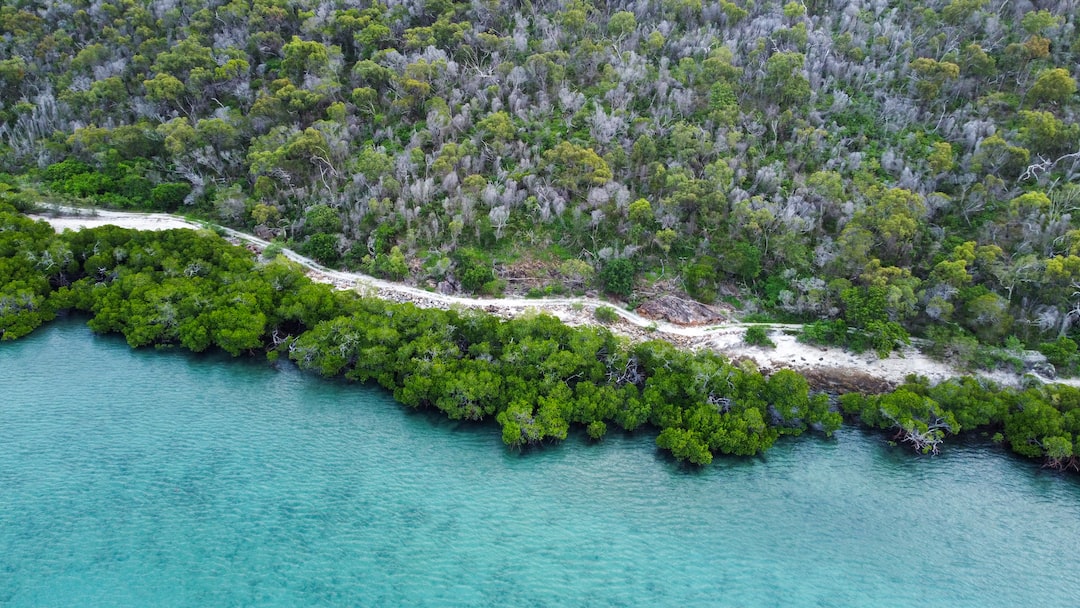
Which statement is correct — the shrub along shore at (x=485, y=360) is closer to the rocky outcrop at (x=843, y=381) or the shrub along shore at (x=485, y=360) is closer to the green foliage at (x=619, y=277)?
the rocky outcrop at (x=843, y=381)

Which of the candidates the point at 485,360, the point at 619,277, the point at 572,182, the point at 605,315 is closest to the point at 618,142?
the point at 572,182

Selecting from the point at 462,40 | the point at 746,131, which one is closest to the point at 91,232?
the point at 462,40

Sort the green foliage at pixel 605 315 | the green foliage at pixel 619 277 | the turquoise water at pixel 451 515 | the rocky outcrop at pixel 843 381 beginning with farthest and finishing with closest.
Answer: the green foliage at pixel 619 277, the green foliage at pixel 605 315, the rocky outcrop at pixel 843 381, the turquoise water at pixel 451 515

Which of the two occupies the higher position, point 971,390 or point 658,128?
point 658,128

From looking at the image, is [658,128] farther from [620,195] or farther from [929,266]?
[929,266]

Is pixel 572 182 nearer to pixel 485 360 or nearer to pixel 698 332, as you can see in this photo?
pixel 698 332

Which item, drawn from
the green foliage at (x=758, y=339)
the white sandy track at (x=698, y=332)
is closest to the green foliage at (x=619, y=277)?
the white sandy track at (x=698, y=332)
